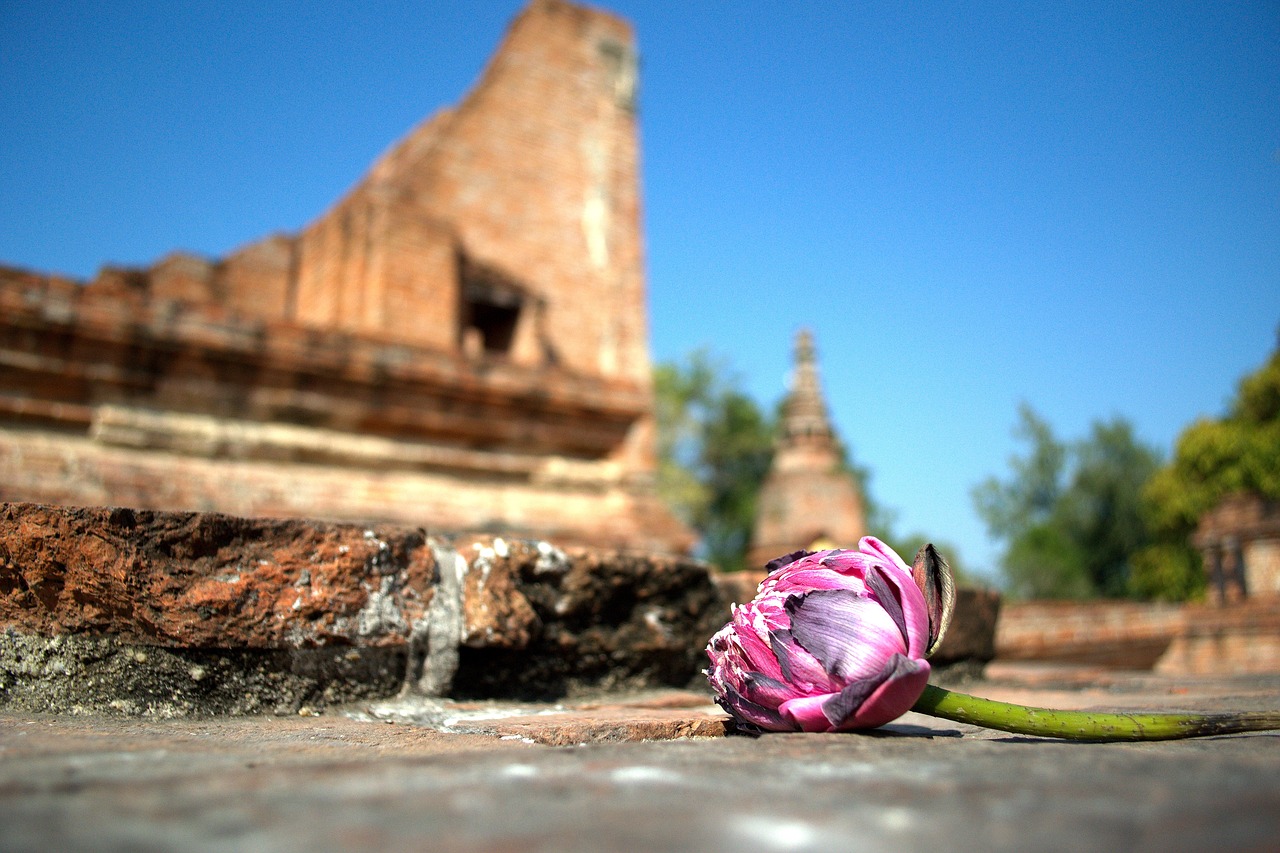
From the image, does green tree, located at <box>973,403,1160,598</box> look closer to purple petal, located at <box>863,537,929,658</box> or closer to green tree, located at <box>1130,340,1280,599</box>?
green tree, located at <box>1130,340,1280,599</box>

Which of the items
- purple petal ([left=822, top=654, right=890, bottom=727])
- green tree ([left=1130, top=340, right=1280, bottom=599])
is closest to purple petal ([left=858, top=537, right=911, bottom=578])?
purple petal ([left=822, top=654, right=890, bottom=727])

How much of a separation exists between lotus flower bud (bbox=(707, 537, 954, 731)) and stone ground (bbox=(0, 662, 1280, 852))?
52mm

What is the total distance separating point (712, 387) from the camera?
28156 millimetres

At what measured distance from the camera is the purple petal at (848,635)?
110 centimetres

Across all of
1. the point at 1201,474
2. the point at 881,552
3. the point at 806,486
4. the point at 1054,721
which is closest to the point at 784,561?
the point at 881,552

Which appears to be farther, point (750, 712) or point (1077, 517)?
point (1077, 517)

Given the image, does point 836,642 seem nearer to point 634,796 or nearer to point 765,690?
point 765,690

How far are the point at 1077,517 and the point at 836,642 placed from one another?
25.0 metres

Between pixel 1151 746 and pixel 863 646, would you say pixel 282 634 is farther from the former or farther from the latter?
pixel 1151 746

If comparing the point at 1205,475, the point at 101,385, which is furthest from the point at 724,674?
the point at 1205,475

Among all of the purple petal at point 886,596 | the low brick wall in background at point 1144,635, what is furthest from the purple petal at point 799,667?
the low brick wall in background at point 1144,635

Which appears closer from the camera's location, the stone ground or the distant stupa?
the stone ground

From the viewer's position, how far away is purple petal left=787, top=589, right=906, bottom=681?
43.4 inches

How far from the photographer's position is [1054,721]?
116 cm
